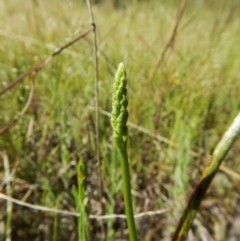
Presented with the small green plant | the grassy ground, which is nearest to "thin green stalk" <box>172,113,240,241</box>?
the small green plant

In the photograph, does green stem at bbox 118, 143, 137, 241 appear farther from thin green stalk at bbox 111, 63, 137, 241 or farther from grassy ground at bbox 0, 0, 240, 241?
grassy ground at bbox 0, 0, 240, 241

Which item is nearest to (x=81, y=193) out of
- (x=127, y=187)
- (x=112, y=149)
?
(x=127, y=187)

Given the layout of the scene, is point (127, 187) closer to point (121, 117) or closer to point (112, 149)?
point (121, 117)

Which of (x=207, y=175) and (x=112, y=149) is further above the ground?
(x=112, y=149)

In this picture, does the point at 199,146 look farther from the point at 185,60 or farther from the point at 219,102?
the point at 185,60

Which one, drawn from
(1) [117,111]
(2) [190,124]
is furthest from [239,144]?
(1) [117,111]

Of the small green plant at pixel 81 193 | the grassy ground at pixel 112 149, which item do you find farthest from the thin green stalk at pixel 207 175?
the grassy ground at pixel 112 149

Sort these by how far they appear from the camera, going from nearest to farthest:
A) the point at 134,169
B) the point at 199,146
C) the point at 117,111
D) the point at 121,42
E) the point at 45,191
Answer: the point at 117,111, the point at 45,191, the point at 134,169, the point at 199,146, the point at 121,42

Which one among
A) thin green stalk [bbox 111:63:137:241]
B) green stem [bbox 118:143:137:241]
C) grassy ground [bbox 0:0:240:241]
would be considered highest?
grassy ground [bbox 0:0:240:241]
